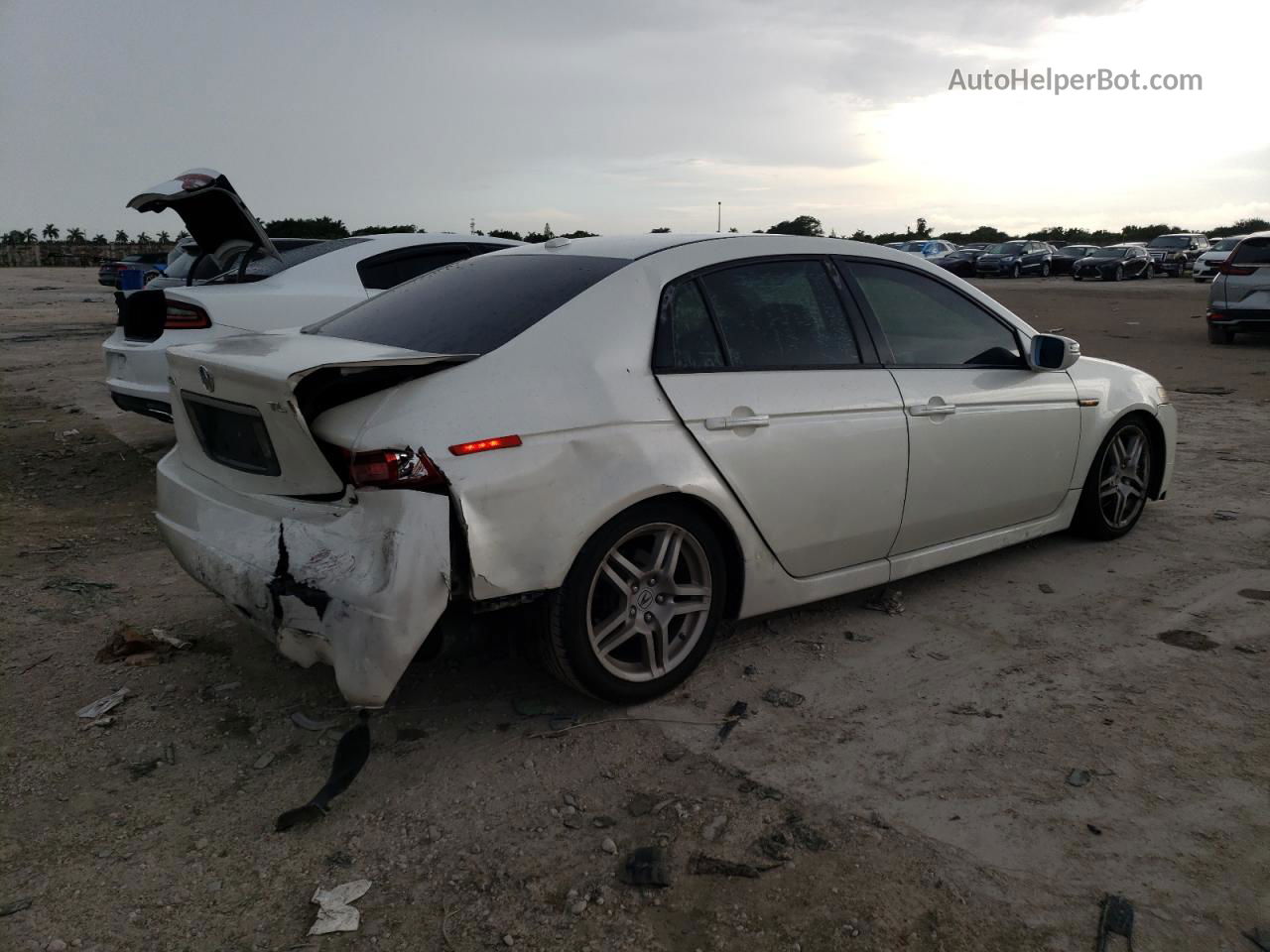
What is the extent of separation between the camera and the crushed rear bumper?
2881 millimetres

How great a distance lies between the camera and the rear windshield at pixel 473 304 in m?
3.42

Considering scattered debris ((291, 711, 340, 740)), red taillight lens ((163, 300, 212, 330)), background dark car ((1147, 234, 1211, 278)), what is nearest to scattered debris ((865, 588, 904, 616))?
scattered debris ((291, 711, 340, 740))

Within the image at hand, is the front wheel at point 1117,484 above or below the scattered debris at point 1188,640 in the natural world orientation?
above

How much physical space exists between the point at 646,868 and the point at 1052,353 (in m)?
3.15

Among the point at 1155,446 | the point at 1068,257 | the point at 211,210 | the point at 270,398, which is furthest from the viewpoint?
the point at 1068,257

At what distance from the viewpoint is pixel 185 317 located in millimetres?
6605

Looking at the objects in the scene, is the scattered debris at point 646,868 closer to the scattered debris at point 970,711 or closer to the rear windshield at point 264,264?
the scattered debris at point 970,711

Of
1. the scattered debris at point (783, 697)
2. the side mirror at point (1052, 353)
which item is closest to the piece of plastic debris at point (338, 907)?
the scattered debris at point (783, 697)

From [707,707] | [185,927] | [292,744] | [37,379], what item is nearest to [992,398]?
[707,707]

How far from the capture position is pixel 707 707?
140 inches

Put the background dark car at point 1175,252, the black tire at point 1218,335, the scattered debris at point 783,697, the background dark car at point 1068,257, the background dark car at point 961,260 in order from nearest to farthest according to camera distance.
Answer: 1. the scattered debris at point 783,697
2. the black tire at point 1218,335
3. the background dark car at point 1175,252
4. the background dark car at point 1068,257
5. the background dark car at point 961,260

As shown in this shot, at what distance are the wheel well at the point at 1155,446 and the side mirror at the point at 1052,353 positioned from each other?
95 cm

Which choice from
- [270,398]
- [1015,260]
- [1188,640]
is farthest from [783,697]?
[1015,260]

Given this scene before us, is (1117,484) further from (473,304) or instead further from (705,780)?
(473,304)
